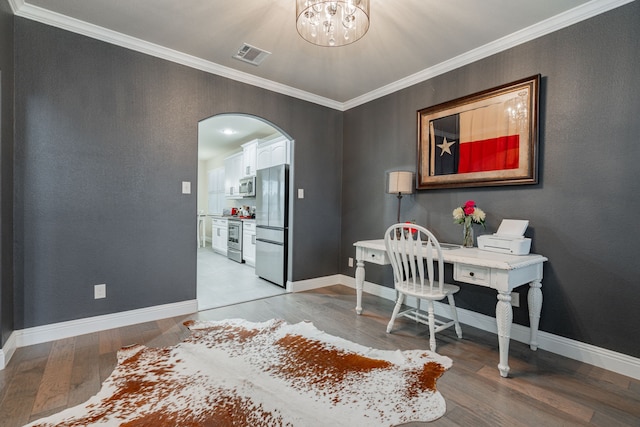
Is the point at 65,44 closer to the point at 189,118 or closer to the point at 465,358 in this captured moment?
the point at 189,118

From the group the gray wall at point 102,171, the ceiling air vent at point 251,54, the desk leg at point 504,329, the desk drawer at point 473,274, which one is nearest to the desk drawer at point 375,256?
the desk drawer at point 473,274

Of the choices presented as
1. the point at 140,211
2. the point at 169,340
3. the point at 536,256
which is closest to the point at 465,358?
the point at 536,256

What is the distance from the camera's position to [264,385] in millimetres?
1778

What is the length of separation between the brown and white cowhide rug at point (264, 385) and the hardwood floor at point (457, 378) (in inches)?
4.8

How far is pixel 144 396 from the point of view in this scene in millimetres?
1652

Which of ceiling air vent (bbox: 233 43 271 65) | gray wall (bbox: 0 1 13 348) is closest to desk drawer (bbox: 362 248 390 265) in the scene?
ceiling air vent (bbox: 233 43 271 65)

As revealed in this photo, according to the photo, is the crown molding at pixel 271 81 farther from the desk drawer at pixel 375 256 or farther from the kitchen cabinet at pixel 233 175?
the kitchen cabinet at pixel 233 175

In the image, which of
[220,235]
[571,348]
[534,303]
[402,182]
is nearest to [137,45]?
[402,182]

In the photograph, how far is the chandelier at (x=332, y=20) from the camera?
182 centimetres

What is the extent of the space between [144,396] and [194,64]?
2851 millimetres

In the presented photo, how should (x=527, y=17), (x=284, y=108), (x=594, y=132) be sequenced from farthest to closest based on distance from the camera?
1. (x=284, y=108)
2. (x=527, y=17)
3. (x=594, y=132)

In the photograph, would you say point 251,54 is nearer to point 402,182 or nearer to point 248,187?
point 402,182

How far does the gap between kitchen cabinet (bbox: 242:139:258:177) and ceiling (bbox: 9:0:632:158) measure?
2.59 meters

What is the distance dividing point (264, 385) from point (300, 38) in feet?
8.68
